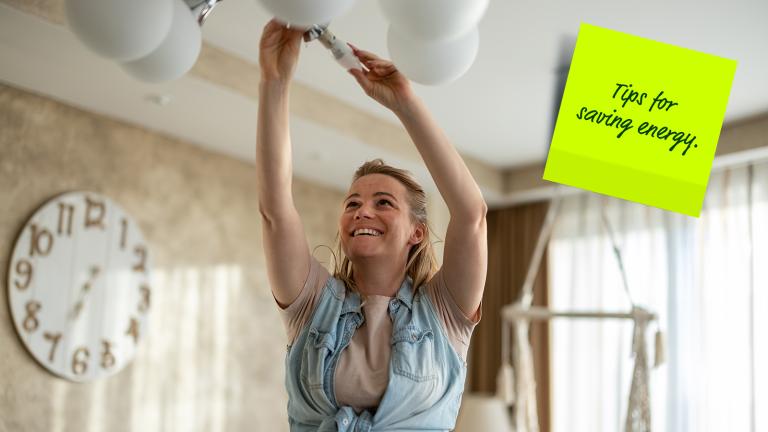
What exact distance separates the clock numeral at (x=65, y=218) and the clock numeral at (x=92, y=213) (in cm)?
7

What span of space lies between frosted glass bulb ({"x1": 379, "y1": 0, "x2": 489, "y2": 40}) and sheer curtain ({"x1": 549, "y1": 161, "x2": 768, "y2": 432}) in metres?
3.66

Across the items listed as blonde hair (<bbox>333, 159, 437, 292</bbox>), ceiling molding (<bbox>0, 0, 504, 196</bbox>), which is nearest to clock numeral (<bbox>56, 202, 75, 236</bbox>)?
ceiling molding (<bbox>0, 0, 504, 196</bbox>)

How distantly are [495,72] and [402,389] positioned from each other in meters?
2.52

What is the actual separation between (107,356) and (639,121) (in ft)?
9.59

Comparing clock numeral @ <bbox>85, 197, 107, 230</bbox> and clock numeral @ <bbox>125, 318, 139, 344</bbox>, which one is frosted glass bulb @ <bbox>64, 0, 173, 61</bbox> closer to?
clock numeral @ <bbox>85, 197, 107, 230</bbox>

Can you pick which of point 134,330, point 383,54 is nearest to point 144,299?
point 134,330

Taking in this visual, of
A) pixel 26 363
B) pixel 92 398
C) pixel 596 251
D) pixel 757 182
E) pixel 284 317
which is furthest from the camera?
pixel 596 251

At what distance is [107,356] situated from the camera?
3381mm

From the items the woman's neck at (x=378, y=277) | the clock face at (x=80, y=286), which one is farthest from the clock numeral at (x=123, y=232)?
the woman's neck at (x=378, y=277)

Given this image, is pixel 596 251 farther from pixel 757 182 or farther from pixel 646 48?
pixel 646 48

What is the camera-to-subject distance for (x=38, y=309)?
3152mm

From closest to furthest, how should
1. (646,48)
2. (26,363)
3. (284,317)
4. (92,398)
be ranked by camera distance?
(646,48) → (284,317) → (26,363) → (92,398)

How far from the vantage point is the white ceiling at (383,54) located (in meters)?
2.75

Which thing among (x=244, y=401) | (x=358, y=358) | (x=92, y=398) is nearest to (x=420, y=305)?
(x=358, y=358)
